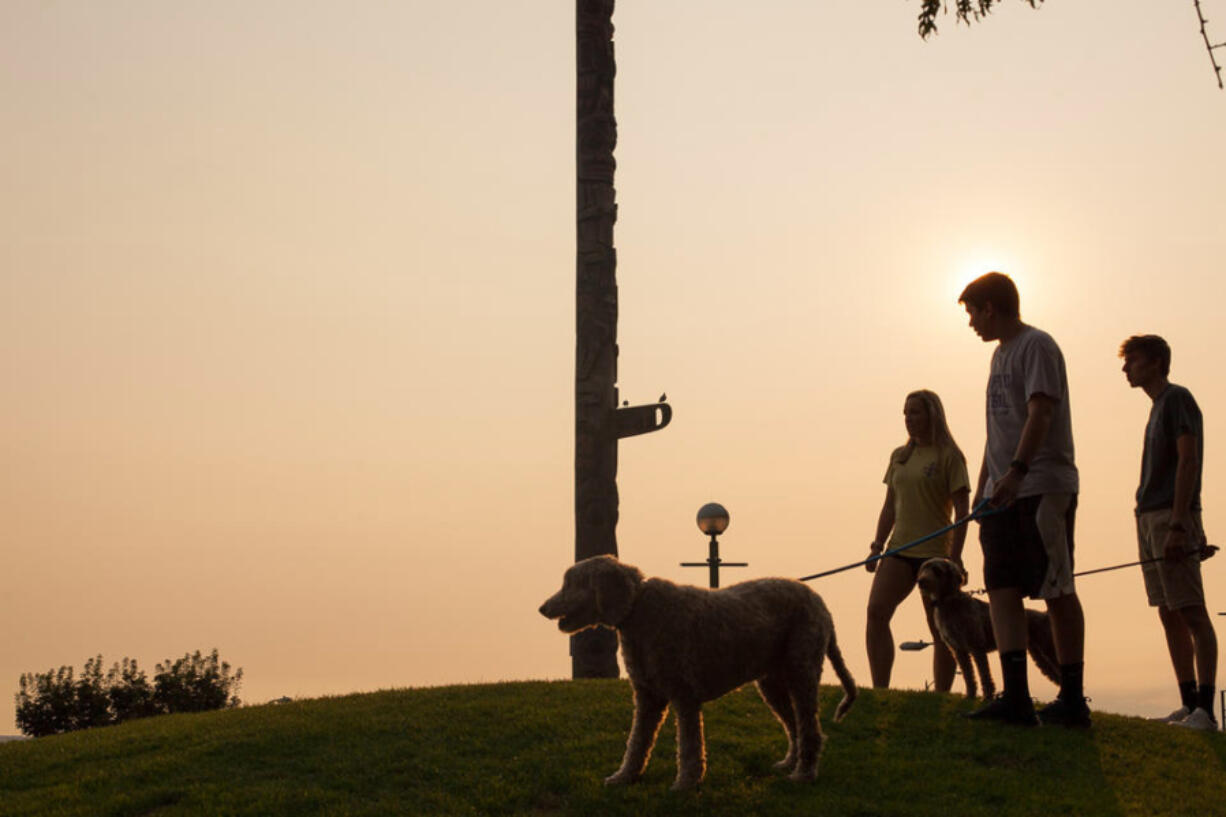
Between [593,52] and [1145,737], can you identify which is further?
[593,52]

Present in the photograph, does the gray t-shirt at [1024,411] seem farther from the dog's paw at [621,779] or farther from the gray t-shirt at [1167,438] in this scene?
the dog's paw at [621,779]

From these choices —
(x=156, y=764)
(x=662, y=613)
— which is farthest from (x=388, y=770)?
(x=662, y=613)

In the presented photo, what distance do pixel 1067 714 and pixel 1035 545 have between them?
1.97 m

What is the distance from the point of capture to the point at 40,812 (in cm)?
998

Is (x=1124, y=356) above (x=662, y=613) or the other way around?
above

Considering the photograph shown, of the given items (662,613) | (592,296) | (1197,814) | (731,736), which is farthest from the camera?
(592,296)

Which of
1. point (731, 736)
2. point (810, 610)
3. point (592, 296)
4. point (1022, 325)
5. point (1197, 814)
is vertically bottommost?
point (1197, 814)

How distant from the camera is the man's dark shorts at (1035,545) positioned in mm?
9906

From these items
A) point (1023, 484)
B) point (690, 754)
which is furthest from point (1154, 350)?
point (690, 754)

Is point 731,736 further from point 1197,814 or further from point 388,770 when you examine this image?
point 1197,814

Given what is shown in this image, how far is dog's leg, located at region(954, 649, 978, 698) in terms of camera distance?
11.6 m

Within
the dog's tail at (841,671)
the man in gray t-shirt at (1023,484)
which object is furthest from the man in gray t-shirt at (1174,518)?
the dog's tail at (841,671)

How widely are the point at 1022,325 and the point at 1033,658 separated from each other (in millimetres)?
3180

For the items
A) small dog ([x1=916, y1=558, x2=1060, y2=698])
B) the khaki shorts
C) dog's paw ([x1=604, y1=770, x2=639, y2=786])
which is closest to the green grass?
dog's paw ([x1=604, y1=770, x2=639, y2=786])
